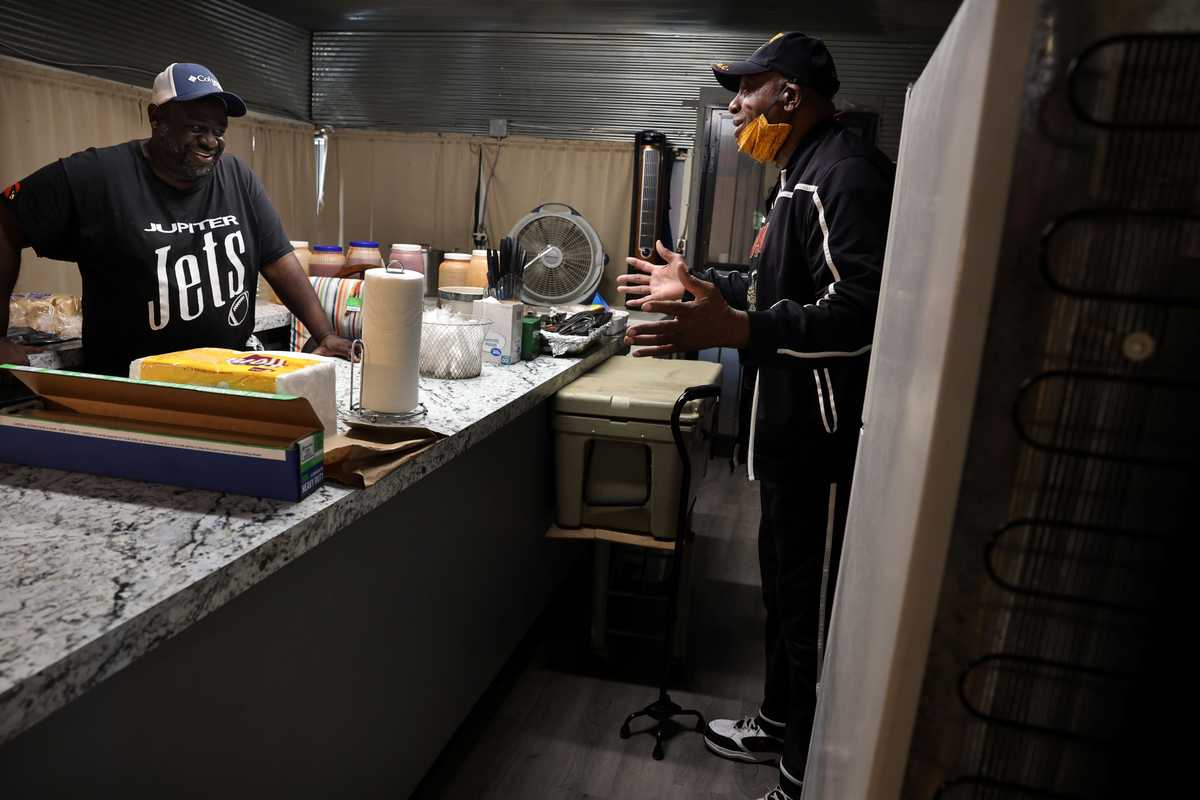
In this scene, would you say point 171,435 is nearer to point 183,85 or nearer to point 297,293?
point 183,85

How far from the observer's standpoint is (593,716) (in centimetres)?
244

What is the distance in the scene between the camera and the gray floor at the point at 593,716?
2.14 m

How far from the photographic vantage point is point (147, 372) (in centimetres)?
133

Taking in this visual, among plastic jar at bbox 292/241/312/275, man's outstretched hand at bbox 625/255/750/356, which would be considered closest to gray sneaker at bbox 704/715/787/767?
man's outstretched hand at bbox 625/255/750/356

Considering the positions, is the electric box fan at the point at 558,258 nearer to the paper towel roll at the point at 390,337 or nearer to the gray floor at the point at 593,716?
the gray floor at the point at 593,716

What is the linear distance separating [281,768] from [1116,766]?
137 cm

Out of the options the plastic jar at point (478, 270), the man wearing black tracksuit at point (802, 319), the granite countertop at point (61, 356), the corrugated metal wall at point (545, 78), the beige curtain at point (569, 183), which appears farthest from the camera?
the beige curtain at point (569, 183)

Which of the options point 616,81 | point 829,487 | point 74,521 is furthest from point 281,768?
point 616,81

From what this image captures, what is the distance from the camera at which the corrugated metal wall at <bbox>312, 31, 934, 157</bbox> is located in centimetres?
515

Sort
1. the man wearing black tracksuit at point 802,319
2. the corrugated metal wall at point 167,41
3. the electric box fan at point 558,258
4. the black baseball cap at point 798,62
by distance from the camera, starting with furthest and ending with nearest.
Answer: the electric box fan at point 558,258 → the corrugated metal wall at point 167,41 → the black baseball cap at point 798,62 → the man wearing black tracksuit at point 802,319

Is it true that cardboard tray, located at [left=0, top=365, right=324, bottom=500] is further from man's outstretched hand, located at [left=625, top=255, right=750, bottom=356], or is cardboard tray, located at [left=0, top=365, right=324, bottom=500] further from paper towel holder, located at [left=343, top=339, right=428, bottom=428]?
man's outstretched hand, located at [left=625, top=255, right=750, bottom=356]

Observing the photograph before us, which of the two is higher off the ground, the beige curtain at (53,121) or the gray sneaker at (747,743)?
the beige curtain at (53,121)

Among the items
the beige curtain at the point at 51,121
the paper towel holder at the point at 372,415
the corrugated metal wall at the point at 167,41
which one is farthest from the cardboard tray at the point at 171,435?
the corrugated metal wall at the point at 167,41

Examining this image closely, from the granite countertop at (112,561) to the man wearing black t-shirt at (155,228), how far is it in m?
1.13
